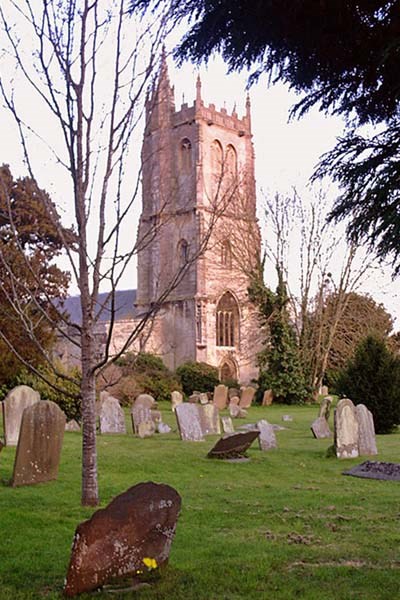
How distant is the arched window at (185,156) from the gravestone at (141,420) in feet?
127

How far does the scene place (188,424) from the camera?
13508mm

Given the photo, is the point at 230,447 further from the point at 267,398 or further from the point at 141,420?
the point at 267,398

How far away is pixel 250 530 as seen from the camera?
6.21m

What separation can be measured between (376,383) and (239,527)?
10969 mm

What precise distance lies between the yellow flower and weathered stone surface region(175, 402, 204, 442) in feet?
28.5

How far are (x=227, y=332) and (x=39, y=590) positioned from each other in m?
45.8

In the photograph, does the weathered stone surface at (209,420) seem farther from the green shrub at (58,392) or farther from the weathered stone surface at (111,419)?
the green shrub at (58,392)

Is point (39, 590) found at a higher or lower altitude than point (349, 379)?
lower

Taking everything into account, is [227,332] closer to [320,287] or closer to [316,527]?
[320,287]

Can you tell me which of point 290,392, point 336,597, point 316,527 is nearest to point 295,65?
point 336,597

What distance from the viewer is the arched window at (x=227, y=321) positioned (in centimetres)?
4966

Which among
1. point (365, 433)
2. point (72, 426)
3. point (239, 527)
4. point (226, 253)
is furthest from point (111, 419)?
point (226, 253)

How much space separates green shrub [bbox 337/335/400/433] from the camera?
53.4ft

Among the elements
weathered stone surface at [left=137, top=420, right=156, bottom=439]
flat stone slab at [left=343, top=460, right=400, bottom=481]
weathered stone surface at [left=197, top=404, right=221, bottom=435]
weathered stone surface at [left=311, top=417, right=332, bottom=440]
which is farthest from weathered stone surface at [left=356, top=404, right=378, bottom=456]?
weathered stone surface at [left=137, top=420, right=156, bottom=439]
